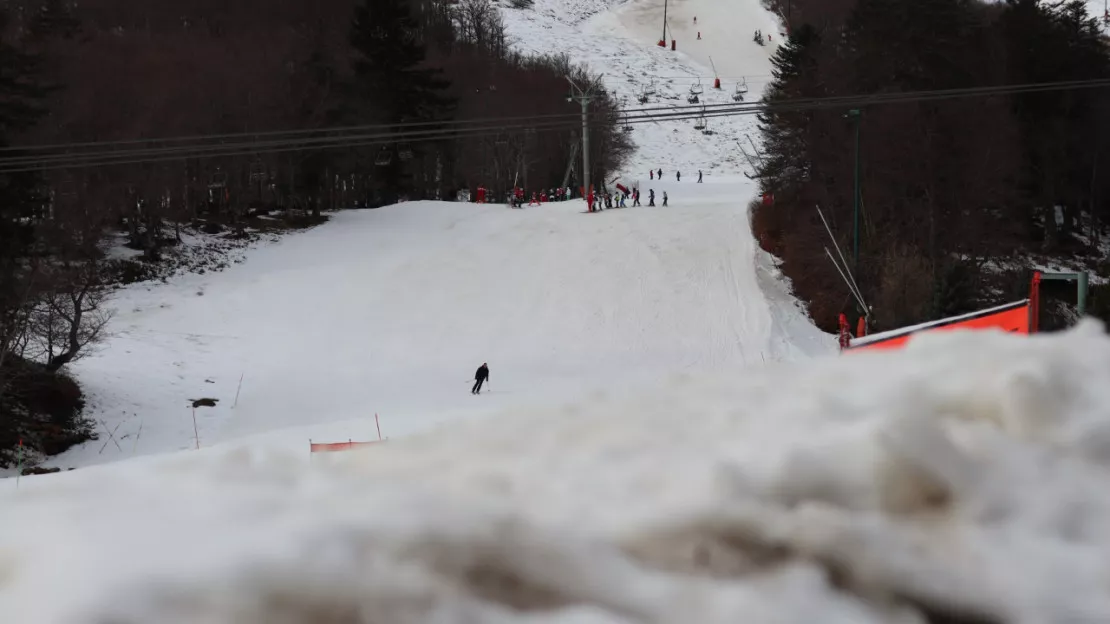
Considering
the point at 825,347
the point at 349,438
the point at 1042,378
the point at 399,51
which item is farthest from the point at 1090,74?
the point at 1042,378

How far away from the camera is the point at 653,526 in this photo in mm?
1604

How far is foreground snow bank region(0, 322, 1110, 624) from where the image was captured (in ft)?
4.43

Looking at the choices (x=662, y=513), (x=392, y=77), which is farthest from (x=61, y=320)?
(x=392, y=77)

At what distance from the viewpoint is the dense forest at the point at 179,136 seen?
21734mm

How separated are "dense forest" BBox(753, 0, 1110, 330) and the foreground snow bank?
71.4 ft

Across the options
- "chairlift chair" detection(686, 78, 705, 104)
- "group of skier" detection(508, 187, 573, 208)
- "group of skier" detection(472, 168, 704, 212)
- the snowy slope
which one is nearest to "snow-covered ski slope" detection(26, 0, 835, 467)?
the snowy slope

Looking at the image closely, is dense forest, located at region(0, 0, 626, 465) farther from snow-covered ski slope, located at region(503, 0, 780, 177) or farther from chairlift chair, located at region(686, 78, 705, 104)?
chairlift chair, located at region(686, 78, 705, 104)

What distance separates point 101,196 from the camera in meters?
32.4

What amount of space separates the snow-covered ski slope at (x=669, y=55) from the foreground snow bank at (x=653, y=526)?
2940 inches

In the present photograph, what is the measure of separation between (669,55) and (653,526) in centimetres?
12194

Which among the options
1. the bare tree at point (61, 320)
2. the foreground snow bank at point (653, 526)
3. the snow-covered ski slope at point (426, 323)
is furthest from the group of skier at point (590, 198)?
the foreground snow bank at point (653, 526)

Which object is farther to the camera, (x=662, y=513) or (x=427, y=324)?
(x=427, y=324)

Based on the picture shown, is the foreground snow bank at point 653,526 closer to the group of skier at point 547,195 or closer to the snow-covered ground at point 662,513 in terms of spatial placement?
the snow-covered ground at point 662,513

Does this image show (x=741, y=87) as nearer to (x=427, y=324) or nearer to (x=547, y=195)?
(x=547, y=195)
